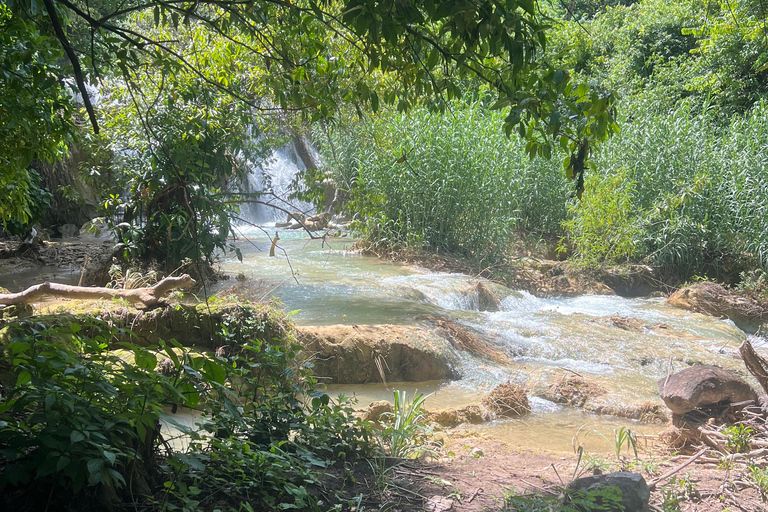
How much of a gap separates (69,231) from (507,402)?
439 inches

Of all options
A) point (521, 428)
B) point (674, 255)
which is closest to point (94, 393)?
point (521, 428)

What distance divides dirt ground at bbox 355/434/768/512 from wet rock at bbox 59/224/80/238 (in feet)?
38.4

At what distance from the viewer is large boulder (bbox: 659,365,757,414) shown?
421 cm

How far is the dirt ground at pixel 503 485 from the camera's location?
253 centimetres

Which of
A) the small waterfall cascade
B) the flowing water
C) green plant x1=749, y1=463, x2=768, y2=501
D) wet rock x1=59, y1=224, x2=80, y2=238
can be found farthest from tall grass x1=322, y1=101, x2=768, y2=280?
green plant x1=749, y1=463, x2=768, y2=501

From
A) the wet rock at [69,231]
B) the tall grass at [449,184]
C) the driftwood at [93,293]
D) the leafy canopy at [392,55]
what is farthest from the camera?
the wet rock at [69,231]

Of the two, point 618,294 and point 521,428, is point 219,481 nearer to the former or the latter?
point 521,428

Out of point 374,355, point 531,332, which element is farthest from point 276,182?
point 374,355

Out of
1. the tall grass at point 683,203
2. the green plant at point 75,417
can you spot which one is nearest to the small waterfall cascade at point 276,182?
the tall grass at point 683,203

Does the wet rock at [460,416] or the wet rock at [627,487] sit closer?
the wet rock at [627,487]

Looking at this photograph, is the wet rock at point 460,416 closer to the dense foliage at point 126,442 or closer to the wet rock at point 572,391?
the wet rock at point 572,391

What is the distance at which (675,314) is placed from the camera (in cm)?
941

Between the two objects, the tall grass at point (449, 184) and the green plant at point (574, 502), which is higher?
the tall grass at point (449, 184)

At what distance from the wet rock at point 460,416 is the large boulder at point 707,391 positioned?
5.02 feet
